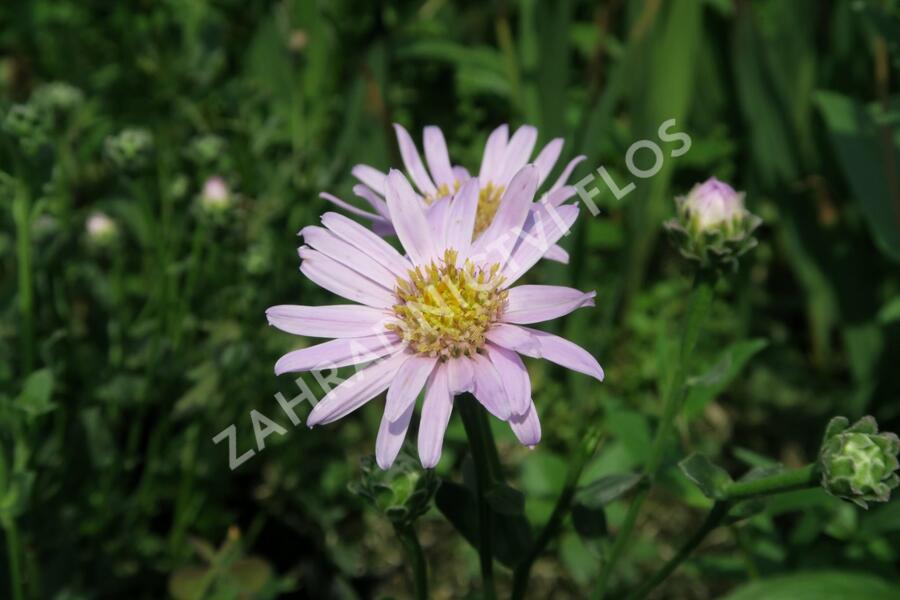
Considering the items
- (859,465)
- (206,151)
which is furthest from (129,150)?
(859,465)

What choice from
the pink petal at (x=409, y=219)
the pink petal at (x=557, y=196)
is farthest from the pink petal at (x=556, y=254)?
the pink petal at (x=409, y=219)

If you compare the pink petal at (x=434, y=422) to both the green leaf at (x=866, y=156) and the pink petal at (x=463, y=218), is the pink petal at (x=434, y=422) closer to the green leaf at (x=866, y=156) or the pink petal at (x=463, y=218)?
the pink petal at (x=463, y=218)

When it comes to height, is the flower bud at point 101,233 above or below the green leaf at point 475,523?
above

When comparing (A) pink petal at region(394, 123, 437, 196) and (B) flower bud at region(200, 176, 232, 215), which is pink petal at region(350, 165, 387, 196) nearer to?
(A) pink petal at region(394, 123, 437, 196)

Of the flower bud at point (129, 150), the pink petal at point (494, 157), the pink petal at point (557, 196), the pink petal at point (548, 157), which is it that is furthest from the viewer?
the flower bud at point (129, 150)

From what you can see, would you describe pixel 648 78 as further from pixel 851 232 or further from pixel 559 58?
pixel 851 232
